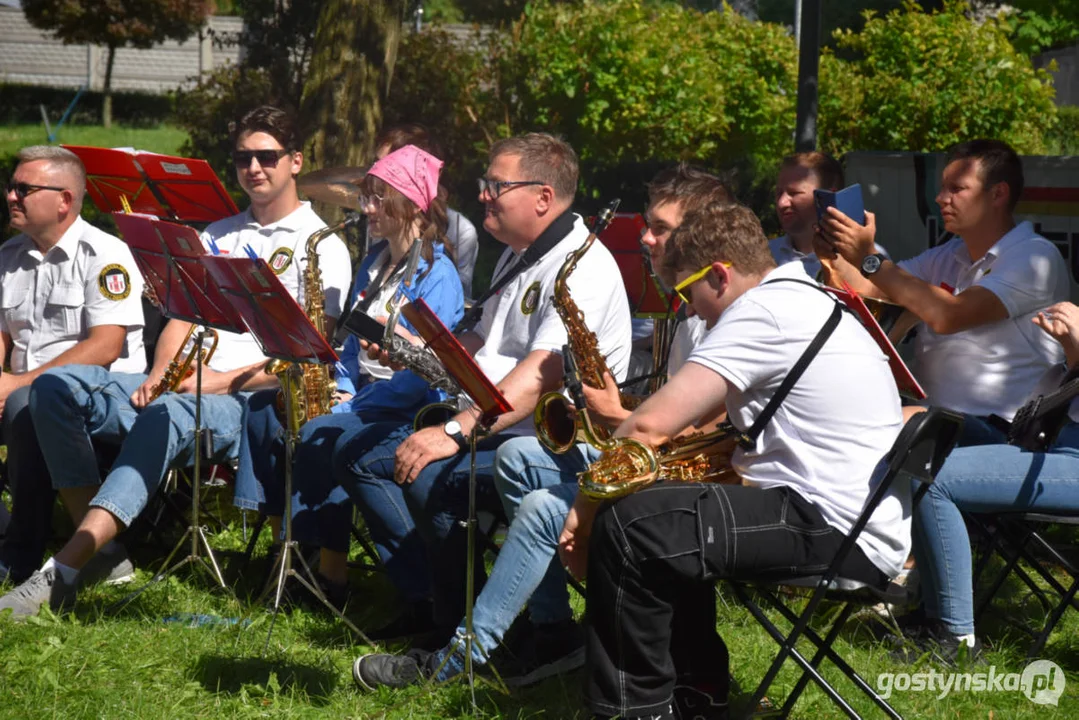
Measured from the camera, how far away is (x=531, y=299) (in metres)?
4.16

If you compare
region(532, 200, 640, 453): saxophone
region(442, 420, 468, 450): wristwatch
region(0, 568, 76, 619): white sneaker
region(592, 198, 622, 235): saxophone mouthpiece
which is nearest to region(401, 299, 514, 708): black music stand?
region(532, 200, 640, 453): saxophone

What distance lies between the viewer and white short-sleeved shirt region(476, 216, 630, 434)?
159 inches

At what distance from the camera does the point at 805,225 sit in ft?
17.0

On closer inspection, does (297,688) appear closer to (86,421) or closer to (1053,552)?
(86,421)

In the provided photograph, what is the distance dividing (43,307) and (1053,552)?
4.06 metres

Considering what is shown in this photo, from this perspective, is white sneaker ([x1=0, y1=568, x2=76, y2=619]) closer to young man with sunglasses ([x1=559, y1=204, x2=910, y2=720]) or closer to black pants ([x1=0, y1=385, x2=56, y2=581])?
black pants ([x1=0, y1=385, x2=56, y2=581])

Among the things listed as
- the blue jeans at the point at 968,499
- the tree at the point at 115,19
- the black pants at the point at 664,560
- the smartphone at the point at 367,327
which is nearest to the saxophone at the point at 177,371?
the smartphone at the point at 367,327

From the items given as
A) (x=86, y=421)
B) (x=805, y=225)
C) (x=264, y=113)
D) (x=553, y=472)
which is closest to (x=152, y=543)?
(x=86, y=421)

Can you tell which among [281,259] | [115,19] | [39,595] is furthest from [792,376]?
[115,19]

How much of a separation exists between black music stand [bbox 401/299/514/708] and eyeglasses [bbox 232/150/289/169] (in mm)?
2018

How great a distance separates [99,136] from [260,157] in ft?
60.8

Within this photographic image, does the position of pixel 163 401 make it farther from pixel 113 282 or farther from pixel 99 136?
pixel 99 136

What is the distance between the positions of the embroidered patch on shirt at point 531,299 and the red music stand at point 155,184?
1.71 metres

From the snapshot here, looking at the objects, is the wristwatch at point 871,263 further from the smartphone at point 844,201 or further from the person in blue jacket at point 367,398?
the person in blue jacket at point 367,398
